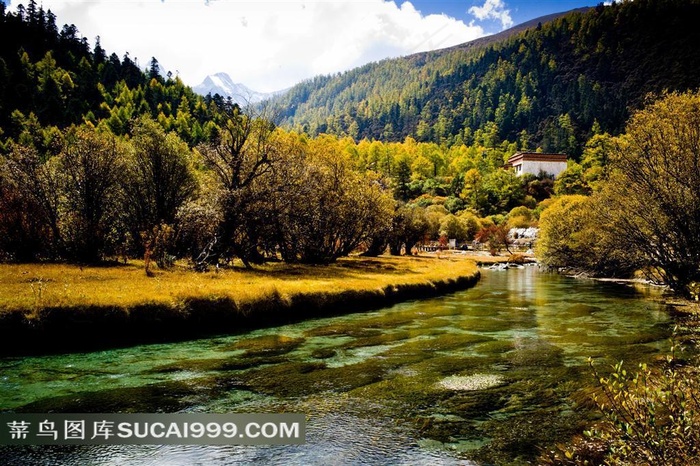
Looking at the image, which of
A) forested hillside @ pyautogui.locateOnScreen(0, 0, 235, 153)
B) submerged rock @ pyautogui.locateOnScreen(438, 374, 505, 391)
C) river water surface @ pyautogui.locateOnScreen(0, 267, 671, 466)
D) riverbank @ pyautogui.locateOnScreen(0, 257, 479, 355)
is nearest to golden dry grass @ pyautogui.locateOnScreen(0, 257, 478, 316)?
riverbank @ pyautogui.locateOnScreen(0, 257, 479, 355)

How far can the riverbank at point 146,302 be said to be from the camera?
18156 mm

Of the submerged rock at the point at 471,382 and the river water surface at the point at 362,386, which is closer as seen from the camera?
the river water surface at the point at 362,386

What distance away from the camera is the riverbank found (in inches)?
715

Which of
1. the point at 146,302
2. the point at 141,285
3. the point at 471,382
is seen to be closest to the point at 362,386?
the point at 471,382

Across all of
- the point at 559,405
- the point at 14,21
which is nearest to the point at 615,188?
the point at 559,405

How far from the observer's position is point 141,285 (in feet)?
80.0

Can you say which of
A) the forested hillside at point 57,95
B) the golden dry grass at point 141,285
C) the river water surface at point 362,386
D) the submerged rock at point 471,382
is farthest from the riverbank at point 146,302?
the forested hillside at point 57,95

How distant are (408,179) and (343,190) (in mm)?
149680

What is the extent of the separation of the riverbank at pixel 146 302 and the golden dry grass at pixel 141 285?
0.04 metres

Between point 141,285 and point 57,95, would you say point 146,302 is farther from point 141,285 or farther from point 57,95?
Answer: point 57,95

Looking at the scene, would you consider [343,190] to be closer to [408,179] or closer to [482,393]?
[482,393]

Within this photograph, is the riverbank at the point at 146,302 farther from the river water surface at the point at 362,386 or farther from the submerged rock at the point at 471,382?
the submerged rock at the point at 471,382

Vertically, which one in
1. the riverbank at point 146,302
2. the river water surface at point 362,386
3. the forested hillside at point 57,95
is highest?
the forested hillside at point 57,95

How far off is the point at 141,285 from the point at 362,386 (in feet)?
51.3
